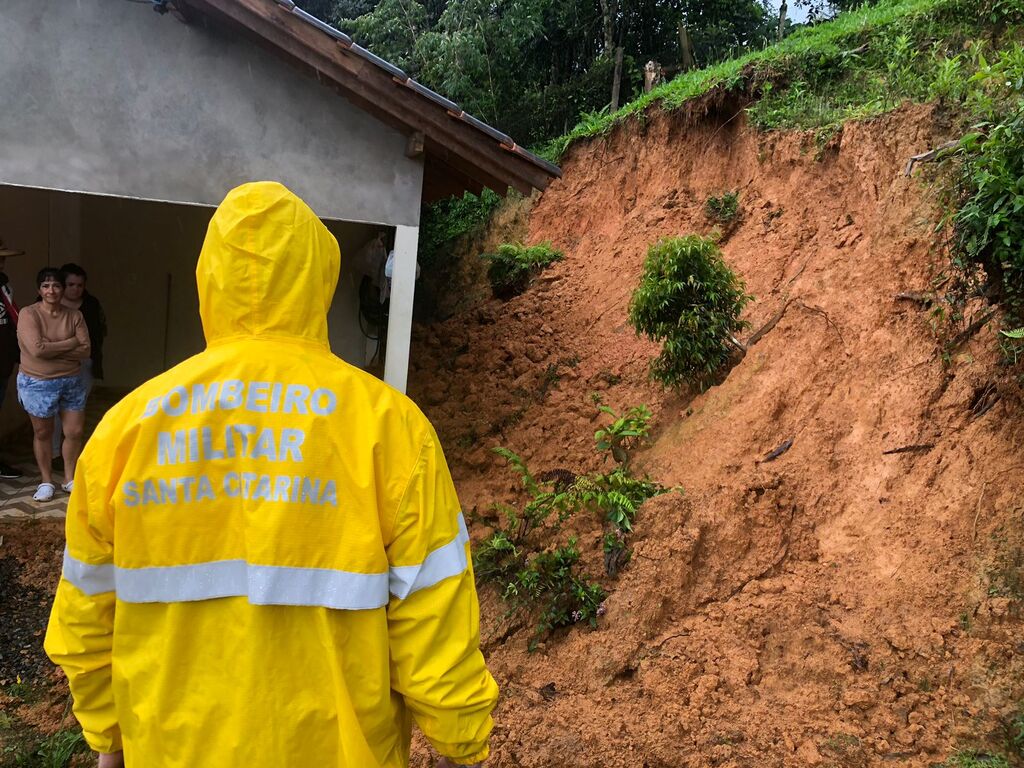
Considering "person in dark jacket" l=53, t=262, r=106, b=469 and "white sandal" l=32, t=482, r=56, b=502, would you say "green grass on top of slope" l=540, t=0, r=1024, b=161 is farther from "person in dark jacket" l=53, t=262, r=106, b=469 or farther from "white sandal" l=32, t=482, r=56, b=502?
"white sandal" l=32, t=482, r=56, b=502

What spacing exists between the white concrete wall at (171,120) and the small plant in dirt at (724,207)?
12.4ft

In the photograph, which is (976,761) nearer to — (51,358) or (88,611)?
(88,611)

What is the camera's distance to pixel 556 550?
191 inches

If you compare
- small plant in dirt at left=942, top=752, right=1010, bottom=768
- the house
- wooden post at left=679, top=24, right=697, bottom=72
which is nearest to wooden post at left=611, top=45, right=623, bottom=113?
wooden post at left=679, top=24, right=697, bottom=72

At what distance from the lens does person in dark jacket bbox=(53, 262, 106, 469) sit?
19.1 feet

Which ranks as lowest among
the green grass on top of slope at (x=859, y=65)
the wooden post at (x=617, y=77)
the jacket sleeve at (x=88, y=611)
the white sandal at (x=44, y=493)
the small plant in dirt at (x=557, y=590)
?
the white sandal at (x=44, y=493)

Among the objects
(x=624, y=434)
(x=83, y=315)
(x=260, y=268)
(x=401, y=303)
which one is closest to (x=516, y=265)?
(x=401, y=303)

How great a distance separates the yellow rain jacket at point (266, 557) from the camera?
1.62 metres

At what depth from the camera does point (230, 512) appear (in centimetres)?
168

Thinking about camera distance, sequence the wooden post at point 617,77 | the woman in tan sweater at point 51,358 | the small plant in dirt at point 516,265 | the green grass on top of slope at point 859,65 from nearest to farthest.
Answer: the woman in tan sweater at point 51,358 < the green grass on top of slope at point 859,65 < the small plant in dirt at point 516,265 < the wooden post at point 617,77

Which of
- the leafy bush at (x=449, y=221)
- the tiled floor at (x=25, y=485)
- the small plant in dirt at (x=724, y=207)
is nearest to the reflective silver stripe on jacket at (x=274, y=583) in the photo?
the tiled floor at (x=25, y=485)

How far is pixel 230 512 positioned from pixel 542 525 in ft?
12.2

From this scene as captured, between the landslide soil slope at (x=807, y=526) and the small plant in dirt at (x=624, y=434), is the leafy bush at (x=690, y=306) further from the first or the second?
the small plant in dirt at (x=624, y=434)

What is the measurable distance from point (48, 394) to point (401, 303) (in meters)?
2.77
